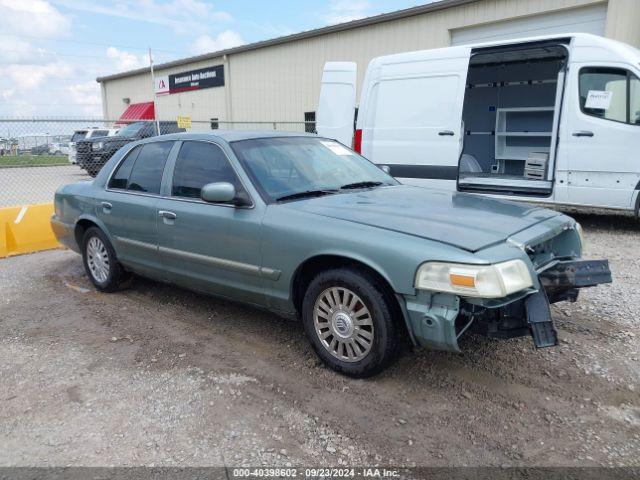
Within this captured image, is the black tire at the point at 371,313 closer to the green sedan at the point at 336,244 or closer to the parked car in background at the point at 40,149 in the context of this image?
the green sedan at the point at 336,244

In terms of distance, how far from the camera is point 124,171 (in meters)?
4.86

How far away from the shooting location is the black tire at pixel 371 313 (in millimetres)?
2947

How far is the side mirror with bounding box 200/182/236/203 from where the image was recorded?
3.53 metres

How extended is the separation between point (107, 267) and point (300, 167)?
233 cm

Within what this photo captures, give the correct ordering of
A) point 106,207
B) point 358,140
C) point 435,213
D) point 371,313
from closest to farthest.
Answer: point 371,313 < point 435,213 < point 106,207 < point 358,140

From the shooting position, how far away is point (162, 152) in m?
4.50

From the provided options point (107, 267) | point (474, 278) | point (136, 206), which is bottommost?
point (107, 267)

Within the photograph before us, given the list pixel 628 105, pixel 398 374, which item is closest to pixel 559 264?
pixel 398 374

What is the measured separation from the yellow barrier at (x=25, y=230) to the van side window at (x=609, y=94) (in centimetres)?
744

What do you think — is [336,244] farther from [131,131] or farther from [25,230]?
[131,131]

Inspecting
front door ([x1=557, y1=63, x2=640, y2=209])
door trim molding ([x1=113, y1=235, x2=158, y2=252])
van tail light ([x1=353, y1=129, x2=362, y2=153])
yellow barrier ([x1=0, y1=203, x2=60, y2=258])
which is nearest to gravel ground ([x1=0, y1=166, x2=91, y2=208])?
yellow barrier ([x1=0, y1=203, x2=60, y2=258])

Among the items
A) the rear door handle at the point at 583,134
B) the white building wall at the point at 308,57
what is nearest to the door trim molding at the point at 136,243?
the rear door handle at the point at 583,134

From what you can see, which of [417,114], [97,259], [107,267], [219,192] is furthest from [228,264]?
[417,114]

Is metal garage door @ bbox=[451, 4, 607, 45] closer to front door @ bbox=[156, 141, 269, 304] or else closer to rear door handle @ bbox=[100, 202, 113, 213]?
front door @ bbox=[156, 141, 269, 304]
